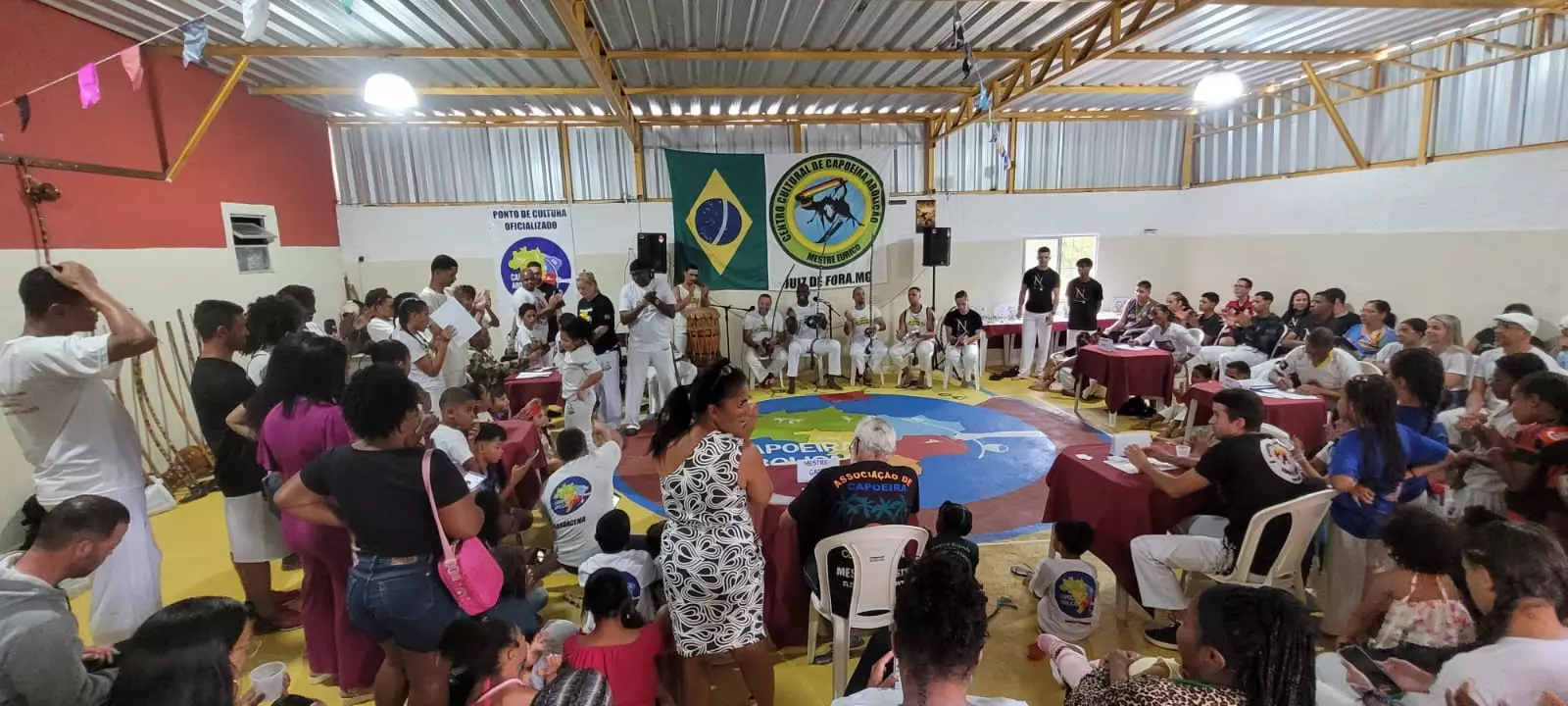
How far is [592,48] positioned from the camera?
5.46 metres

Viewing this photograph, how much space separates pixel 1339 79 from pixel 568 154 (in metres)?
9.90

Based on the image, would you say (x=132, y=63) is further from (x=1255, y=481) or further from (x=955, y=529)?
(x=1255, y=481)

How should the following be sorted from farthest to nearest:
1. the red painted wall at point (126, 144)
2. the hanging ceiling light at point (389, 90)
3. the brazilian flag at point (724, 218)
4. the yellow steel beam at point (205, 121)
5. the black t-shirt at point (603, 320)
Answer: the brazilian flag at point (724, 218), the black t-shirt at point (603, 320), the yellow steel beam at point (205, 121), the hanging ceiling light at point (389, 90), the red painted wall at point (126, 144)

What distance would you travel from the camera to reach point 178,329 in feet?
19.9

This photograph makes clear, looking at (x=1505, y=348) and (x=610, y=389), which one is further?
(x=610, y=389)

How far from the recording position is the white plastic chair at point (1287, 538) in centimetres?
285

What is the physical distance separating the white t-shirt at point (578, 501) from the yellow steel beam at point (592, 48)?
295 cm

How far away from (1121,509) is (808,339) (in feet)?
20.3

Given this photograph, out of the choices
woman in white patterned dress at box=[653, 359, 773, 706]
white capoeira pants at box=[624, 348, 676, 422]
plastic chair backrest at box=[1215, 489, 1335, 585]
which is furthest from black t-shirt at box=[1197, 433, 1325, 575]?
white capoeira pants at box=[624, 348, 676, 422]

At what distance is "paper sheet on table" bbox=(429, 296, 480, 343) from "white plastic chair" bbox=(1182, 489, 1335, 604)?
504cm

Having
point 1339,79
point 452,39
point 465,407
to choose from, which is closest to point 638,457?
point 465,407

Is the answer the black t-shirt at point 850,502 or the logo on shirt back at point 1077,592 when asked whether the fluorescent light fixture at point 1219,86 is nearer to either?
the logo on shirt back at point 1077,592

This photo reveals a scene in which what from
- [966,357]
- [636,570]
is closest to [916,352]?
[966,357]

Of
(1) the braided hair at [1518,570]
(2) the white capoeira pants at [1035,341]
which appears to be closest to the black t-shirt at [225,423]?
(1) the braided hair at [1518,570]
